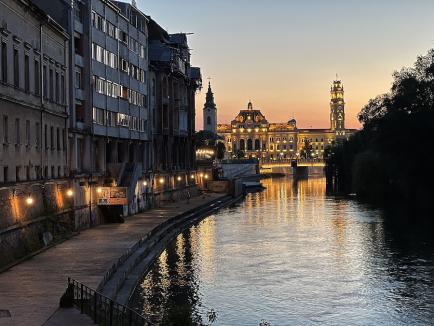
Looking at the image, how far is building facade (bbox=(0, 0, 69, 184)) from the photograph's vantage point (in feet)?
126

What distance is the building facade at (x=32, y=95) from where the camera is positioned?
38.3 meters

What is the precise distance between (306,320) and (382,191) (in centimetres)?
8454

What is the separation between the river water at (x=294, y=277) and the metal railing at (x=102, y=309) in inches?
37.0

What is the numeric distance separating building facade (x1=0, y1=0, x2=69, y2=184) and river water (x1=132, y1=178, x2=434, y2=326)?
29.6ft

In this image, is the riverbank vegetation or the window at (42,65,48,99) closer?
the window at (42,65,48,99)

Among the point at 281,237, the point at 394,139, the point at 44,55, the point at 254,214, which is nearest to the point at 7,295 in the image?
the point at 44,55

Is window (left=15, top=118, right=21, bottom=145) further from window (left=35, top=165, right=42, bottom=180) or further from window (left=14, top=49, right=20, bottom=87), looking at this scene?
window (left=35, top=165, right=42, bottom=180)

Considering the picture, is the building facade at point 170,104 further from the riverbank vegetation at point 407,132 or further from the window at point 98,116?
the riverbank vegetation at point 407,132

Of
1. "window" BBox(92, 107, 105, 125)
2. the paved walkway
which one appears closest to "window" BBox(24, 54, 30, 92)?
the paved walkway

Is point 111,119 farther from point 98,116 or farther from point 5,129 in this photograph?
point 5,129

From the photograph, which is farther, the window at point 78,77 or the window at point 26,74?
the window at point 78,77

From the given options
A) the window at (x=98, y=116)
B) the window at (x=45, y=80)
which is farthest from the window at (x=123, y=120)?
the window at (x=45, y=80)

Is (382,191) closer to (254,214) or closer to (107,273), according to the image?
(254,214)

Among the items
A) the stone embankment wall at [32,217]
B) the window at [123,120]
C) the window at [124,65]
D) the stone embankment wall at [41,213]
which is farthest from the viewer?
the window at [124,65]
